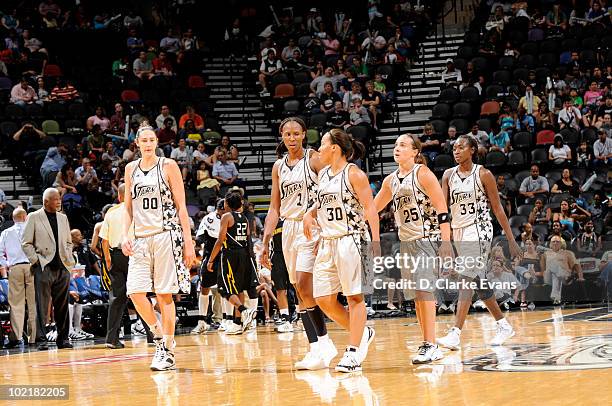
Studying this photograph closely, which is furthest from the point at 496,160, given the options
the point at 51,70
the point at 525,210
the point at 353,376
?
the point at 353,376

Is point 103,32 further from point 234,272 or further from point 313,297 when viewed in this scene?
point 313,297

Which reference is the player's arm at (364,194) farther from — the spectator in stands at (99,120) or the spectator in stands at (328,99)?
the spectator in stands at (328,99)

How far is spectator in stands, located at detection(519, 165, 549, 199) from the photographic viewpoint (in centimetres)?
1789

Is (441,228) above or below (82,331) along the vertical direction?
above

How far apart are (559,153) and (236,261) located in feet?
25.7

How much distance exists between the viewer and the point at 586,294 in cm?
1549

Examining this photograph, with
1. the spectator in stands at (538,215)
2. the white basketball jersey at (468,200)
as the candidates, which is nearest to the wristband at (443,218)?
the white basketball jersey at (468,200)

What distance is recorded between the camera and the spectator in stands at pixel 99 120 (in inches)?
784

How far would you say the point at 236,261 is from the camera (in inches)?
537

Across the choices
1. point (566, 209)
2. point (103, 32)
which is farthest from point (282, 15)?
point (566, 209)

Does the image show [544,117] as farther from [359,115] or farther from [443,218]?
[443,218]

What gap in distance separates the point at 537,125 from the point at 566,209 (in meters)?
3.22

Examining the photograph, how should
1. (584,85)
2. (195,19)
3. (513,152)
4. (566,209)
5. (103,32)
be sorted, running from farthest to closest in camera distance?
1. (195,19)
2. (103,32)
3. (584,85)
4. (513,152)
5. (566,209)

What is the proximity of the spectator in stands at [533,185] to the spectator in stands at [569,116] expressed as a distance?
72.3 inches
